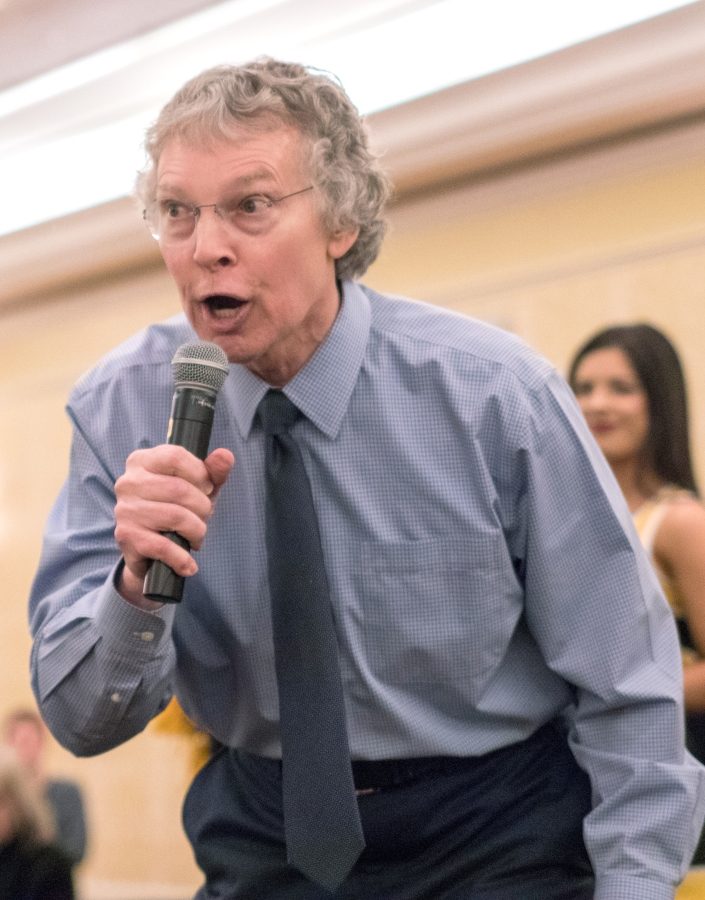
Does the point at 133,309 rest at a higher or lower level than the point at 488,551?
higher

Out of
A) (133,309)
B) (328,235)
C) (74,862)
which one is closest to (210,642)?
(328,235)

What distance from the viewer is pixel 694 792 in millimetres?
1424

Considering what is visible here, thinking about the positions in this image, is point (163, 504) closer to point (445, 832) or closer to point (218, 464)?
point (218, 464)

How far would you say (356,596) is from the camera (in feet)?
4.95

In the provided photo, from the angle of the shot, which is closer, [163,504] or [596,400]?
[163,504]

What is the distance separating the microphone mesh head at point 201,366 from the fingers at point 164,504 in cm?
9

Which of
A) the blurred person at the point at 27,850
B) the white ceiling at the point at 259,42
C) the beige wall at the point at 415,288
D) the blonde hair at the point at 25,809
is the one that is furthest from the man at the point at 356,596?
the beige wall at the point at 415,288

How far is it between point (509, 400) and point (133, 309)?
4.23 m

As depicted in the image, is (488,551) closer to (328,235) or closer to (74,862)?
(328,235)

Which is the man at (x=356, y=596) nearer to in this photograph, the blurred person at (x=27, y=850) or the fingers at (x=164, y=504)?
the fingers at (x=164, y=504)

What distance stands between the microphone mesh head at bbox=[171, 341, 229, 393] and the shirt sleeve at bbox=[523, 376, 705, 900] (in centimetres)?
40

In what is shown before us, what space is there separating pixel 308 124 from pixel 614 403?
1233 millimetres

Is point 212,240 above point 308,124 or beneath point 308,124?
beneath

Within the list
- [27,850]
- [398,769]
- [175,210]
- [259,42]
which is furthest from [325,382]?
[259,42]
